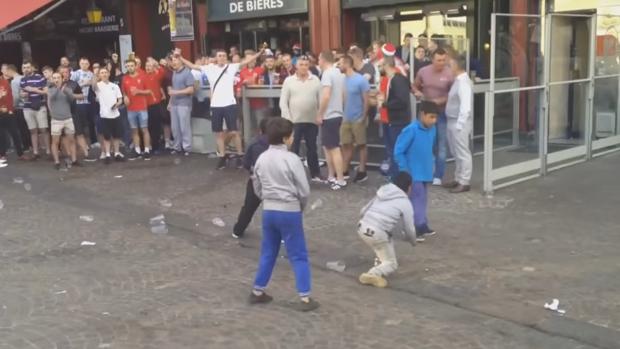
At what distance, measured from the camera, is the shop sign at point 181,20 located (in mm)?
20234

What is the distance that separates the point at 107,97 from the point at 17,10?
28.2ft

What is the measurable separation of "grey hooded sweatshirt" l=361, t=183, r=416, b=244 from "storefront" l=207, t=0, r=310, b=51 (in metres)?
11.9

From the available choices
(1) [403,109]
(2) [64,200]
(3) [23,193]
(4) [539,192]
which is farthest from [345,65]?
(3) [23,193]

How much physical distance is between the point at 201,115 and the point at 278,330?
29.1ft

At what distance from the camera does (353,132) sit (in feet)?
33.0

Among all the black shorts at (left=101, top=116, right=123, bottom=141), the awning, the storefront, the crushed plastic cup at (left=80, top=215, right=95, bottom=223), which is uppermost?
the awning

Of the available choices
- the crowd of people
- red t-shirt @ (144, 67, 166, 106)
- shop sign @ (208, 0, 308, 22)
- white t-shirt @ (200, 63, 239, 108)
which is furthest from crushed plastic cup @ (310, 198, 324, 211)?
shop sign @ (208, 0, 308, 22)

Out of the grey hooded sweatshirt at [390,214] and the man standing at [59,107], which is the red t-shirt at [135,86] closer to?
the man standing at [59,107]

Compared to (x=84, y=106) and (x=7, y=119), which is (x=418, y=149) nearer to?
(x=84, y=106)

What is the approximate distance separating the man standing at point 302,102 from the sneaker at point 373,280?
4.32 meters

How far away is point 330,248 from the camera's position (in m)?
7.14

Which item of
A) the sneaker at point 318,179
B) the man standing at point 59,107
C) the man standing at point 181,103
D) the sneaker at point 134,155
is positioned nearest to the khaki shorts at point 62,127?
the man standing at point 59,107

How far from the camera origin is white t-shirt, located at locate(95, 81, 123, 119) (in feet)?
41.2

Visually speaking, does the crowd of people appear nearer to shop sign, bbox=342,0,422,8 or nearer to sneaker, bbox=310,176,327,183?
sneaker, bbox=310,176,327,183
